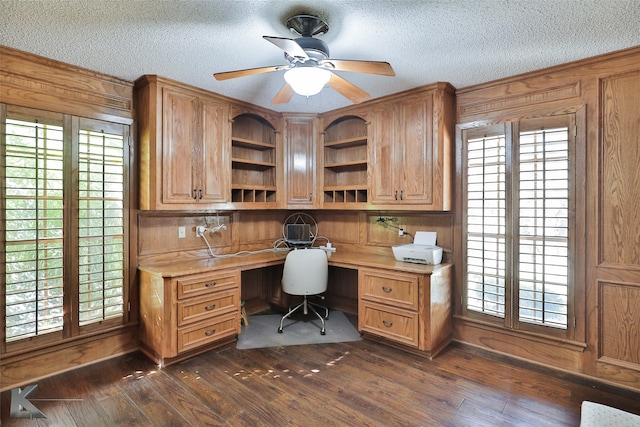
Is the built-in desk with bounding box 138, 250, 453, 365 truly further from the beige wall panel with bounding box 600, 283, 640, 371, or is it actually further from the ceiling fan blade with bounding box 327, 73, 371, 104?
the ceiling fan blade with bounding box 327, 73, 371, 104

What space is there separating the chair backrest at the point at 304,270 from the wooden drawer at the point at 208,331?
59 centimetres

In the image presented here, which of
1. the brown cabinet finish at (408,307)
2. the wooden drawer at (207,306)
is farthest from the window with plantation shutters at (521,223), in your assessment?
the wooden drawer at (207,306)

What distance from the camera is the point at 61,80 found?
8.15ft

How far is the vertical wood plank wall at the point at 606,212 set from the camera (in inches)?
90.4

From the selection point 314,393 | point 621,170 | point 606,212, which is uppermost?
point 621,170

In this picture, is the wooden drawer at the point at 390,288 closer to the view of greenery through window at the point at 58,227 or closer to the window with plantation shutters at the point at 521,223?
the window with plantation shutters at the point at 521,223

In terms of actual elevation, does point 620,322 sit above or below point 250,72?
below

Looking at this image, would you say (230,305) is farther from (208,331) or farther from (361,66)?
(361,66)

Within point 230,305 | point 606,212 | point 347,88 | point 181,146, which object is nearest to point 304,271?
point 230,305

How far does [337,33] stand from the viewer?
201 cm

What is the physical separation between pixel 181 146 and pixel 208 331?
5.34 ft

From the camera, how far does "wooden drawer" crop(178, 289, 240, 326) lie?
104 inches

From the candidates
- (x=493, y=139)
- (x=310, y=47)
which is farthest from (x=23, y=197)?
(x=493, y=139)

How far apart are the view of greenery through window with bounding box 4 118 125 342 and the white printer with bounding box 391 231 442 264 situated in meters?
2.49
